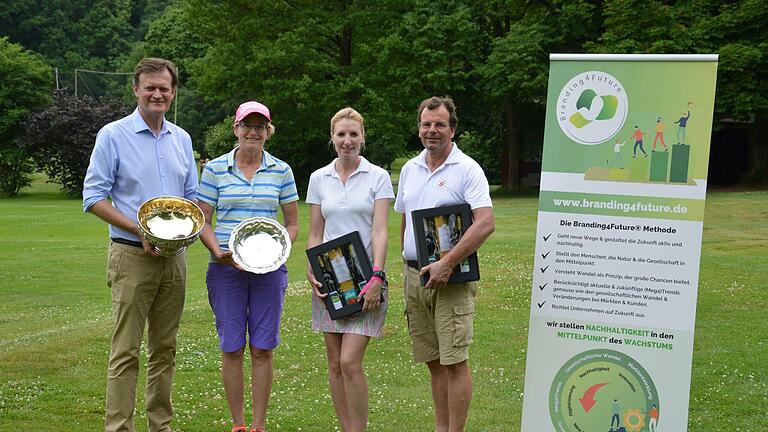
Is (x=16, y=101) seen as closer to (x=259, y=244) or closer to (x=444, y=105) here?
(x=259, y=244)

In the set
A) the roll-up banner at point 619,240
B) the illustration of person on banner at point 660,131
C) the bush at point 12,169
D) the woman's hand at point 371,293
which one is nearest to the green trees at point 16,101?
the bush at point 12,169

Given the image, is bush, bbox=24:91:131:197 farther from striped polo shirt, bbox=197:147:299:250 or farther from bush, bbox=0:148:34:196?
striped polo shirt, bbox=197:147:299:250

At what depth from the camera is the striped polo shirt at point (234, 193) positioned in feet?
19.2

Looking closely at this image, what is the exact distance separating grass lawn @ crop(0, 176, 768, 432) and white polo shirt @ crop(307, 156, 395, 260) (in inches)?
77.3

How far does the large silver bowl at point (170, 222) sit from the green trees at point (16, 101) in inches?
1916

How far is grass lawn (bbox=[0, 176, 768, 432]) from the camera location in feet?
23.5

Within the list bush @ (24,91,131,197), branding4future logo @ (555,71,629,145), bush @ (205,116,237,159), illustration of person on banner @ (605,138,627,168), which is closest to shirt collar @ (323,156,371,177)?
branding4future logo @ (555,71,629,145)

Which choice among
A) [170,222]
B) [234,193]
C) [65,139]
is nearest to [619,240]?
[234,193]

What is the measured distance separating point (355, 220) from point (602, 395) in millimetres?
2031

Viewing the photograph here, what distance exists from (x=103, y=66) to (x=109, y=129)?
101 metres

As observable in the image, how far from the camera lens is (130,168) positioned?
220 inches

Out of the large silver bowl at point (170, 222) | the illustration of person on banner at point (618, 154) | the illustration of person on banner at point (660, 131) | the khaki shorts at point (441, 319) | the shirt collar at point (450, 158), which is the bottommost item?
the khaki shorts at point (441, 319)

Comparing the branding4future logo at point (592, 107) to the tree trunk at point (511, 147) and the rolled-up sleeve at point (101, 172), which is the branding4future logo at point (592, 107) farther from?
the tree trunk at point (511, 147)

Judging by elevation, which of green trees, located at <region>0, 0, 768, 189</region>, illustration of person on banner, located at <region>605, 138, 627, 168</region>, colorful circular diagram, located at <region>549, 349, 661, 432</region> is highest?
green trees, located at <region>0, 0, 768, 189</region>
